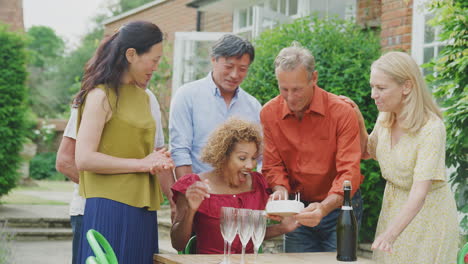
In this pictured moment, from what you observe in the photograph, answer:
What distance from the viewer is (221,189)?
2.93 meters

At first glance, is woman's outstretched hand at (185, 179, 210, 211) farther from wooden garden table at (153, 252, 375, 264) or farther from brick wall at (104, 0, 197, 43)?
brick wall at (104, 0, 197, 43)

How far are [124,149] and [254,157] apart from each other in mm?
665

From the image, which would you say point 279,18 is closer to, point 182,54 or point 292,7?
point 292,7

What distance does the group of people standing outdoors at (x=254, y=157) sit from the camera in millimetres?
2541

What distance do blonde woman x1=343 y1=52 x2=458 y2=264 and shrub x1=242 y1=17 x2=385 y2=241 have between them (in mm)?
2772

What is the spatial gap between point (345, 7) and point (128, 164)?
19.5 feet

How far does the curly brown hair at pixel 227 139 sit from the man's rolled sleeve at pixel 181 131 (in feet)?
1.05

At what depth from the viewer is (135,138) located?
266 centimetres

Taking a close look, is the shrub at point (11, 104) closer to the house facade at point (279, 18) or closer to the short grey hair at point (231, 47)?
the house facade at point (279, 18)

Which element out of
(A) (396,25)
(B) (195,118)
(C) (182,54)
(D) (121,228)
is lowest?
(D) (121,228)

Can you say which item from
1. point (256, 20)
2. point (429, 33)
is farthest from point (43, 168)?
point (429, 33)

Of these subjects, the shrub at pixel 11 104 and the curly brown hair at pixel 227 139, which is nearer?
the curly brown hair at pixel 227 139

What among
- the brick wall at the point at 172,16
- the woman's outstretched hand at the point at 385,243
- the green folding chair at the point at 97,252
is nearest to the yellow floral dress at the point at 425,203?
the woman's outstretched hand at the point at 385,243

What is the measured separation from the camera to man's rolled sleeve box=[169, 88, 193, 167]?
10.6 feet
